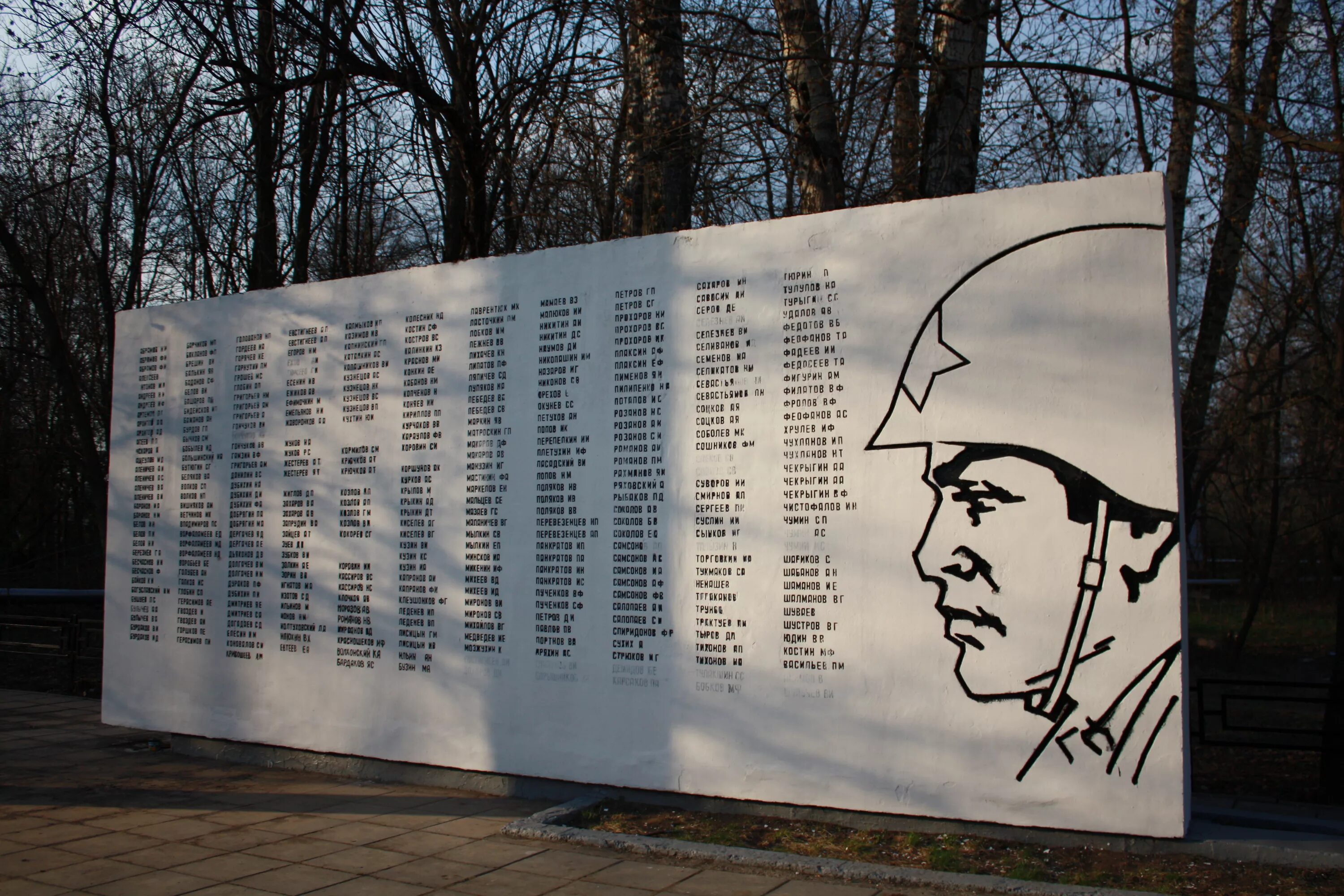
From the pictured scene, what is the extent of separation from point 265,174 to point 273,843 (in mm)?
8396

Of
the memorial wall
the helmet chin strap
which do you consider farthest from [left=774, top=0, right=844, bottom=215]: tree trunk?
the helmet chin strap

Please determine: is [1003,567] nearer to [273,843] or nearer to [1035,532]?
[1035,532]

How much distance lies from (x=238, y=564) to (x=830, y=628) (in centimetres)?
448

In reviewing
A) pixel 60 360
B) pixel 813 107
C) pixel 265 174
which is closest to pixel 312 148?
pixel 265 174

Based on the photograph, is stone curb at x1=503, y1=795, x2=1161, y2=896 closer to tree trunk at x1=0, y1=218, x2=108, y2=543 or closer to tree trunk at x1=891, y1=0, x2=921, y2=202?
tree trunk at x1=891, y1=0, x2=921, y2=202

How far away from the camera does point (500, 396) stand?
6.25 metres

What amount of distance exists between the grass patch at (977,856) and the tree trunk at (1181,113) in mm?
4505

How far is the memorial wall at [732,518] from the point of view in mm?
4680

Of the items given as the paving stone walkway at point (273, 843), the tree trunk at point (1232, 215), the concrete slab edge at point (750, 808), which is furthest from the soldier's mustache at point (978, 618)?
the tree trunk at point (1232, 215)

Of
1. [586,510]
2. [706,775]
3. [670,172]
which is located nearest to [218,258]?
[670,172]

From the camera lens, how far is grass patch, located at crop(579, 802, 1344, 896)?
4254mm

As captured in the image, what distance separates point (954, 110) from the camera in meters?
7.61

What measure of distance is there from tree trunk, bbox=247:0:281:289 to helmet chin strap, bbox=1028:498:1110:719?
26.0 feet

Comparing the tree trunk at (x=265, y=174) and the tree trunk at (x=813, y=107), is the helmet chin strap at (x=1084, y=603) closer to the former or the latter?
the tree trunk at (x=813, y=107)
